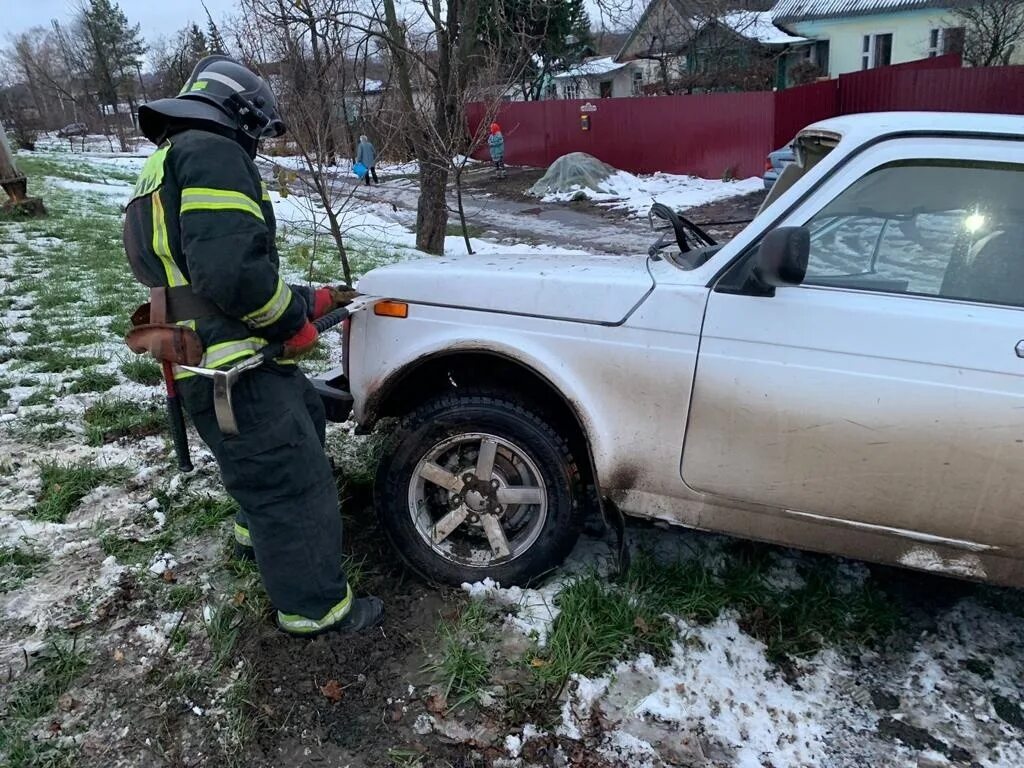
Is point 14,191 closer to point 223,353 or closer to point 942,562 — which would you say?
point 223,353

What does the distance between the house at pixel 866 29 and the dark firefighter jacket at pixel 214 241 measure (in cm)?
3564

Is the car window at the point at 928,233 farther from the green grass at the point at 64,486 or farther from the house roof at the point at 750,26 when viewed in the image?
the house roof at the point at 750,26

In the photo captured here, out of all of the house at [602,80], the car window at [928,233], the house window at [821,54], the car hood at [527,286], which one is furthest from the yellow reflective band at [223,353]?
the house window at [821,54]

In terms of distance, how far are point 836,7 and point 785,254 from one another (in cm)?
3834

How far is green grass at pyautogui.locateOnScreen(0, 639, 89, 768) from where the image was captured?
227 centimetres

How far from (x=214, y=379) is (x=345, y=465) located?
1.63m

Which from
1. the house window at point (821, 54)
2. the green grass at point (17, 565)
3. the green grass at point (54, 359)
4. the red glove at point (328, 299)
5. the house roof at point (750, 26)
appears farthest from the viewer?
the house window at point (821, 54)

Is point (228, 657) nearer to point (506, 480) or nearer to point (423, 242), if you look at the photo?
point (506, 480)

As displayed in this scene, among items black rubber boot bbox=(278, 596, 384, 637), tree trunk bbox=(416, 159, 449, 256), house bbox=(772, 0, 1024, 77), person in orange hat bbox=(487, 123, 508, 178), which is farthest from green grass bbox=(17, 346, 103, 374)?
house bbox=(772, 0, 1024, 77)

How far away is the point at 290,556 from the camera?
2656mm

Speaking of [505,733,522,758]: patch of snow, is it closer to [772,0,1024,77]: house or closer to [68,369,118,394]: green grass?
[68,369,118,394]: green grass

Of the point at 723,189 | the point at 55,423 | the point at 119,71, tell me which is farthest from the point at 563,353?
the point at 119,71

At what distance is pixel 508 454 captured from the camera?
9.73ft

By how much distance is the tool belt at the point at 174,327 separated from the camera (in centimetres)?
242
